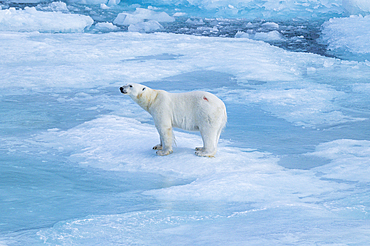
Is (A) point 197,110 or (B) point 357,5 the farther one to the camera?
(B) point 357,5

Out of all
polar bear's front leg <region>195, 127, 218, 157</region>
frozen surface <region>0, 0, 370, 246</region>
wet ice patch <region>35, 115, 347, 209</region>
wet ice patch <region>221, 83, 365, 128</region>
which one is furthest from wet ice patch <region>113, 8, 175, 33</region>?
polar bear's front leg <region>195, 127, 218, 157</region>

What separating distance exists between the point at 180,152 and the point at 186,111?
1.69 ft

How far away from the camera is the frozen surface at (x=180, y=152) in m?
2.76

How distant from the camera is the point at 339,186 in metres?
3.60

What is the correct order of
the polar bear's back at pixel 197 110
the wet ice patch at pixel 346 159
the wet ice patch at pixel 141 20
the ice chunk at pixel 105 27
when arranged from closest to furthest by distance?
the wet ice patch at pixel 346 159 < the polar bear's back at pixel 197 110 < the ice chunk at pixel 105 27 < the wet ice patch at pixel 141 20

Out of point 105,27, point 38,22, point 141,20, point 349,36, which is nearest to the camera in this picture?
point 349,36

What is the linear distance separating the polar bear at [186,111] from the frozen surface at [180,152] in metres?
0.23

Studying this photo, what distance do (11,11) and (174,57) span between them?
10.0 m

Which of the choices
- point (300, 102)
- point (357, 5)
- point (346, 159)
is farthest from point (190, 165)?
point (357, 5)

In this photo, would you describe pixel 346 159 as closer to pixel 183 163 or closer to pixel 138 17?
pixel 183 163

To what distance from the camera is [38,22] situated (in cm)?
1686

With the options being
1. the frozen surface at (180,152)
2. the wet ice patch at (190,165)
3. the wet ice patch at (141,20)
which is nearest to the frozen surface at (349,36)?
the frozen surface at (180,152)

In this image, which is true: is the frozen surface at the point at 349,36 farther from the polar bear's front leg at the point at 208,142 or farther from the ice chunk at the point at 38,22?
the ice chunk at the point at 38,22

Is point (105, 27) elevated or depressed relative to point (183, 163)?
elevated
